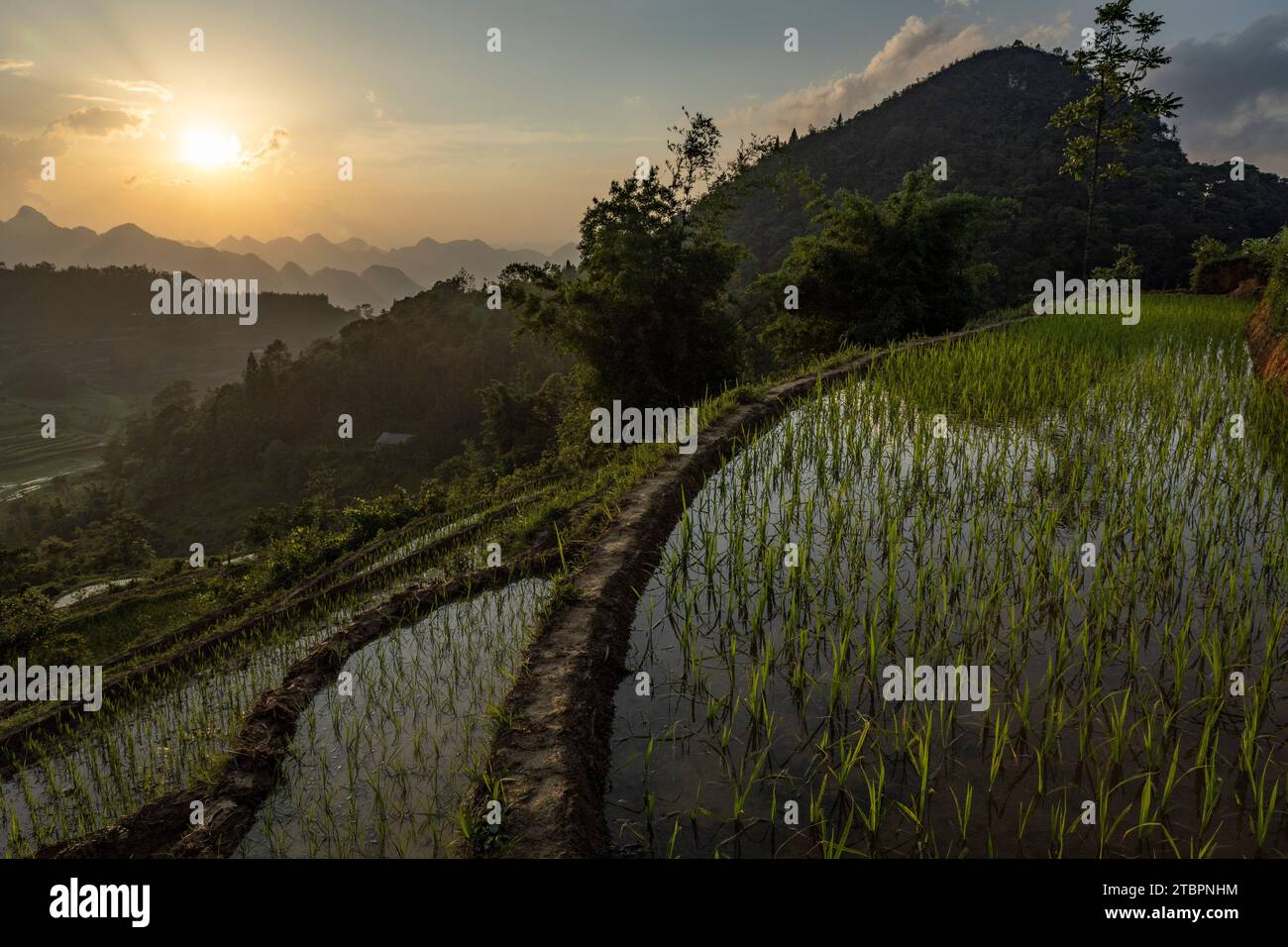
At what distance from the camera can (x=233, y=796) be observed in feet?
10.2

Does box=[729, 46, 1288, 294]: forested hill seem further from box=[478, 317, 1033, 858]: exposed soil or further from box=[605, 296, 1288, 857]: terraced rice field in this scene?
box=[478, 317, 1033, 858]: exposed soil

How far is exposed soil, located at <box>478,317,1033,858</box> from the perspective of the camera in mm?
2623

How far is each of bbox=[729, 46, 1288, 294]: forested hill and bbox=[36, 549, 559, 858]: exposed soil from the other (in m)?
21.8

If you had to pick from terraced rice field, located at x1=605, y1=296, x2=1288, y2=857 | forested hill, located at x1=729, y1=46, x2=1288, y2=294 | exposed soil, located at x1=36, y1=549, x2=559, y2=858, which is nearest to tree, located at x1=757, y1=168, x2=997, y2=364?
forested hill, located at x1=729, y1=46, x2=1288, y2=294

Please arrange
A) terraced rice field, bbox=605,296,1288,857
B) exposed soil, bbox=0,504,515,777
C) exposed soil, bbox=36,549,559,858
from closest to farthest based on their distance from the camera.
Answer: terraced rice field, bbox=605,296,1288,857 < exposed soil, bbox=36,549,559,858 < exposed soil, bbox=0,504,515,777

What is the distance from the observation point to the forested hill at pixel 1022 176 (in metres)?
39.4

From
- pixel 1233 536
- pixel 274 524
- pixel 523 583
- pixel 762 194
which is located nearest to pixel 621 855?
pixel 523 583

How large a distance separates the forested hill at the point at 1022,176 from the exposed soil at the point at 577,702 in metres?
19.9

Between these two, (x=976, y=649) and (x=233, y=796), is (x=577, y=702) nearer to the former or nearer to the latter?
(x=233, y=796)

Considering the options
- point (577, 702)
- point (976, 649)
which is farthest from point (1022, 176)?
point (577, 702)

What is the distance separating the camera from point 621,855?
2.57 metres

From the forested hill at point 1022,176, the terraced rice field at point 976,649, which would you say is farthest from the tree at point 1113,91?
the terraced rice field at point 976,649

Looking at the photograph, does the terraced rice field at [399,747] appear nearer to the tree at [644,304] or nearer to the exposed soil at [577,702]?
the exposed soil at [577,702]

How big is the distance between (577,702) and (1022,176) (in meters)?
56.6
